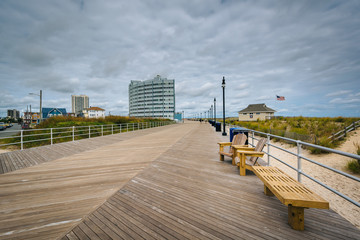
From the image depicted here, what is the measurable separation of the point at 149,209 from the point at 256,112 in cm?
6309

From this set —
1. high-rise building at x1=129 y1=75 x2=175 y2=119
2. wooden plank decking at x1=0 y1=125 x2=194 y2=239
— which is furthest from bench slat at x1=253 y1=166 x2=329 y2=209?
high-rise building at x1=129 y1=75 x2=175 y2=119

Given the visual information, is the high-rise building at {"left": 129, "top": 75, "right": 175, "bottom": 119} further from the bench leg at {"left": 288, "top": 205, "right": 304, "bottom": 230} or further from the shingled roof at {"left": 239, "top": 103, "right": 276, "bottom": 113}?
the bench leg at {"left": 288, "top": 205, "right": 304, "bottom": 230}

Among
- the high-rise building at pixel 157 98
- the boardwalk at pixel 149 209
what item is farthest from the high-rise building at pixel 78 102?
the boardwalk at pixel 149 209

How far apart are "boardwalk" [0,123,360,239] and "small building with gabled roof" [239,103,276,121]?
58.9 meters

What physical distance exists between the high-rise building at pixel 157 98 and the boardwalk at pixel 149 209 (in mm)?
95010

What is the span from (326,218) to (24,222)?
4304mm

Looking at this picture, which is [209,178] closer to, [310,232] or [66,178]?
[310,232]

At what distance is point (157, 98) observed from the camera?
102 meters

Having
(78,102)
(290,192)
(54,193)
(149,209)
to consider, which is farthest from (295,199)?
(78,102)

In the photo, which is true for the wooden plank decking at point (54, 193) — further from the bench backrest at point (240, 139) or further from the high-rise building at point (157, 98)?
the high-rise building at point (157, 98)

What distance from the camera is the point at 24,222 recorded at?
90.1 inches

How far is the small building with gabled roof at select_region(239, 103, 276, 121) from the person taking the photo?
5777cm

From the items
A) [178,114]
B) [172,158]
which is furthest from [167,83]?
[172,158]

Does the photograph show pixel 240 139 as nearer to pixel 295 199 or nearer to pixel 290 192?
pixel 290 192
